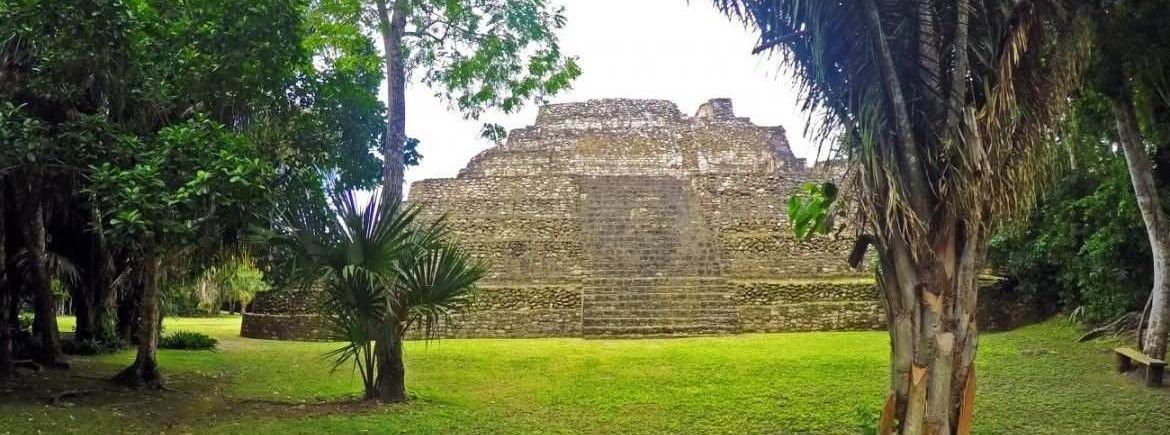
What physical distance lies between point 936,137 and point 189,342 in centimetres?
1198

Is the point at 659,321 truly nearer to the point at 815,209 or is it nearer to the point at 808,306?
the point at 808,306

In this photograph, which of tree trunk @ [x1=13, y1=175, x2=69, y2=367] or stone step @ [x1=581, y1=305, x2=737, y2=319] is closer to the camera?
tree trunk @ [x1=13, y1=175, x2=69, y2=367]

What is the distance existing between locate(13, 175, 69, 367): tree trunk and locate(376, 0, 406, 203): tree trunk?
9.81ft

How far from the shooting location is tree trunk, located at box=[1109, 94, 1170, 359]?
337 inches

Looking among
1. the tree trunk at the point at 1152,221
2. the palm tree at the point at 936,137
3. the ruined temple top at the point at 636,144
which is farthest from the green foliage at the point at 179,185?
the ruined temple top at the point at 636,144

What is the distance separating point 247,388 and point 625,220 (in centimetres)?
1068

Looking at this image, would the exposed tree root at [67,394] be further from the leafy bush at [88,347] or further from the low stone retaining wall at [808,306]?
the low stone retaining wall at [808,306]

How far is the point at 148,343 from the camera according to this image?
839 cm

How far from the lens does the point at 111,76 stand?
7555 millimetres

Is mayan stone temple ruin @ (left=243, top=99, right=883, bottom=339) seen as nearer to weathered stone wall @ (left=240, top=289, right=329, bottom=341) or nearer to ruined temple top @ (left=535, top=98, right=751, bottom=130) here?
weathered stone wall @ (left=240, top=289, right=329, bottom=341)

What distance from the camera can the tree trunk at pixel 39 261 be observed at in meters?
8.42

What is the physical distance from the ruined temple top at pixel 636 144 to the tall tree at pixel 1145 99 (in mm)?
13719

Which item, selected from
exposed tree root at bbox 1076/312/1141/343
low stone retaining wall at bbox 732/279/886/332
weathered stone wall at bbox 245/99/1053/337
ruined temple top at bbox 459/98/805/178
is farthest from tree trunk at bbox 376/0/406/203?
ruined temple top at bbox 459/98/805/178

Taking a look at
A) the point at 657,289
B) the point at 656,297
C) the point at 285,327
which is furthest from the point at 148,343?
the point at 657,289
